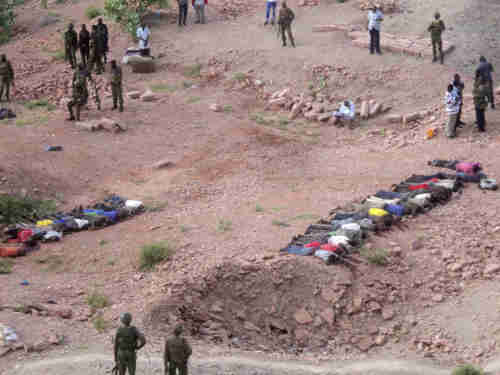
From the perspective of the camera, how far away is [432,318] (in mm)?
9633

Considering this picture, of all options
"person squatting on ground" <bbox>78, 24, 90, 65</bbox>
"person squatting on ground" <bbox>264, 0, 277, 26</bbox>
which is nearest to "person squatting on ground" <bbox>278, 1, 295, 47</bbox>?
"person squatting on ground" <bbox>264, 0, 277, 26</bbox>

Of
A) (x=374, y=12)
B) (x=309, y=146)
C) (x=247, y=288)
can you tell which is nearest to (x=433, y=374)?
(x=247, y=288)

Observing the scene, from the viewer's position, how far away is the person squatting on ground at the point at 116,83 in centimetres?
1745

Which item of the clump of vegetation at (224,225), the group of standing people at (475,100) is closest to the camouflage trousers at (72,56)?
the clump of vegetation at (224,225)

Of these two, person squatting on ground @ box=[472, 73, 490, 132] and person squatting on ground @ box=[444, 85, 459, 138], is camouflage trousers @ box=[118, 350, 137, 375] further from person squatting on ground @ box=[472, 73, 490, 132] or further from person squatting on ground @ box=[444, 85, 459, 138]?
person squatting on ground @ box=[472, 73, 490, 132]

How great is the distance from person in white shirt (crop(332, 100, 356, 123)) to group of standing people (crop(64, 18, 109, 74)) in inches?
288

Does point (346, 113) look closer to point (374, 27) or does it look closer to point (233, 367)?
point (374, 27)

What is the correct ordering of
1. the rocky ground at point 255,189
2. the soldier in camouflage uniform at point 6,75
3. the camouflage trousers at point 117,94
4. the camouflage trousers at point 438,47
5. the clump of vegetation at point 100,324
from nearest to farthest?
the clump of vegetation at point 100,324 < the rocky ground at point 255,189 < the camouflage trousers at point 117,94 < the camouflage trousers at point 438,47 < the soldier in camouflage uniform at point 6,75

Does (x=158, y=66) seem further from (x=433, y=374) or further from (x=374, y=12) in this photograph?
(x=433, y=374)

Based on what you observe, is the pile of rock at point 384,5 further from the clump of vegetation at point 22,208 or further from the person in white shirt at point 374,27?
the clump of vegetation at point 22,208

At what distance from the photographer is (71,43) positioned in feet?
67.3

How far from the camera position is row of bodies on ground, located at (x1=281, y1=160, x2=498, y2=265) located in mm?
10656

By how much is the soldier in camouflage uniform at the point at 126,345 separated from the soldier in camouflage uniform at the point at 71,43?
47.4 ft

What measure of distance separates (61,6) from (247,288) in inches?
794
